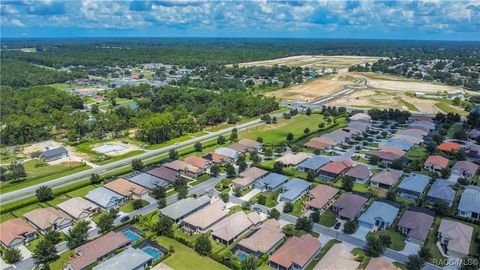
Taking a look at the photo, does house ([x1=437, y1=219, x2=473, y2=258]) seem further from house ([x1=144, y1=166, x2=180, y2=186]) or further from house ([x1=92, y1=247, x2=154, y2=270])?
house ([x1=144, y1=166, x2=180, y2=186])

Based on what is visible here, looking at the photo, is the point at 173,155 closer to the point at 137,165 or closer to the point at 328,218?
the point at 137,165

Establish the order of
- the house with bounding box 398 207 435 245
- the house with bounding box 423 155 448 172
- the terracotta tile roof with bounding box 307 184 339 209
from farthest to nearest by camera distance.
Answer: the house with bounding box 423 155 448 172 < the terracotta tile roof with bounding box 307 184 339 209 < the house with bounding box 398 207 435 245

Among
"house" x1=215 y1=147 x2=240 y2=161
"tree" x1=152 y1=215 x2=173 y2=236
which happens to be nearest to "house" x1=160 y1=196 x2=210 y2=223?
"tree" x1=152 y1=215 x2=173 y2=236

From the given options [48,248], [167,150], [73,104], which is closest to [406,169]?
[167,150]

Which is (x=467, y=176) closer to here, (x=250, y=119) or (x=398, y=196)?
(x=398, y=196)

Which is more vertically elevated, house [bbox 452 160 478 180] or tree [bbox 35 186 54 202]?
house [bbox 452 160 478 180]

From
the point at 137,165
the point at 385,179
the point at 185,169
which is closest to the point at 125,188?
the point at 137,165
